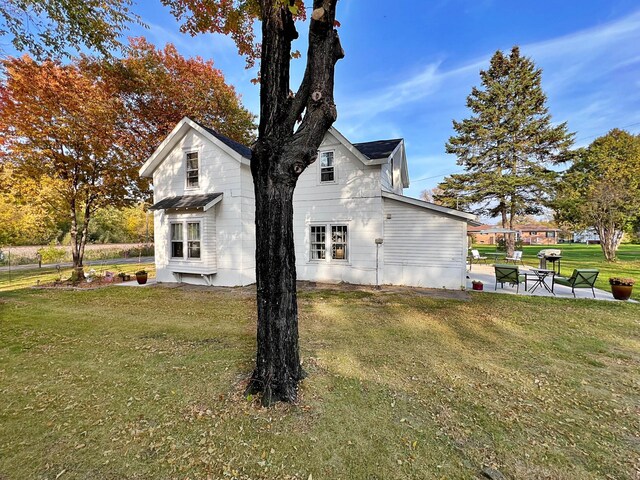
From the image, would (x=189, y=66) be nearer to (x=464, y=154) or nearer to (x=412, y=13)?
(x=412, y=13)

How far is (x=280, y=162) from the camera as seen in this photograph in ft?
10.6

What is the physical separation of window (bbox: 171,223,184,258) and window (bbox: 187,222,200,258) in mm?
500

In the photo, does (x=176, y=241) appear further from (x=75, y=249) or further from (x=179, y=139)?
(x=75, y=249)

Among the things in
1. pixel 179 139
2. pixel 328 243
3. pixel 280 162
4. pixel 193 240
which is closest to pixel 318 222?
pixel 328 243

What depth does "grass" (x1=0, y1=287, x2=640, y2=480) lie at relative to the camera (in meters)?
2.46

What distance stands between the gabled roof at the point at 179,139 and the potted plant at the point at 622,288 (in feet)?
44.0

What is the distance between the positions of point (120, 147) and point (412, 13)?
1549 centimetres

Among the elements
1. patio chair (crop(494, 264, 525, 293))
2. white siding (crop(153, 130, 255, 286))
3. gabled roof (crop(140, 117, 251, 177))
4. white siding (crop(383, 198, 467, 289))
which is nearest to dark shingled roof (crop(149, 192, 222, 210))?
white siding (crop(153, 130, 255, 286))

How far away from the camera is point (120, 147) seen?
581 inches

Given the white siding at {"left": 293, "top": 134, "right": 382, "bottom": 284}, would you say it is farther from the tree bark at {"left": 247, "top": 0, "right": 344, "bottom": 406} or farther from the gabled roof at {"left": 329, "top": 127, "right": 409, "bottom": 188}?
the tree bark at {"left": 247, "top": 0, "right": 344, "bottom": 406}

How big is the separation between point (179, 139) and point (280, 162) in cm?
1148

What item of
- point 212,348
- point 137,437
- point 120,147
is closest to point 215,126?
point 120,147

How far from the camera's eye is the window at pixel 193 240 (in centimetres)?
1178

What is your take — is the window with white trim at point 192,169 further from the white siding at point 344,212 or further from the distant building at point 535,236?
the distant building at point 535,236
